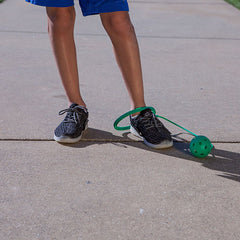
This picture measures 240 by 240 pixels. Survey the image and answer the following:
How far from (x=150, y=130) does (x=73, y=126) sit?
47 cm

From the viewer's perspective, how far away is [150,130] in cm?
295

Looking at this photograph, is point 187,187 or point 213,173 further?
point 213,173

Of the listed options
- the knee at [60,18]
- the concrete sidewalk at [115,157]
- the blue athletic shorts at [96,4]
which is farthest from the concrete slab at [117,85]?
the blue athletic shorts at [96,4]

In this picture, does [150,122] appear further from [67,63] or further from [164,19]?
[164,19]

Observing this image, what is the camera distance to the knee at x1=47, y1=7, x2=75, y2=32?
9.75 ft

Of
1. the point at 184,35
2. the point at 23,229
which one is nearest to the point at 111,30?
the point at 23,229

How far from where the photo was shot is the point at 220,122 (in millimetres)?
3357

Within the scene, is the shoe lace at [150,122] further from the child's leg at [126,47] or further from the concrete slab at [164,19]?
the concrete slab at [164,19]

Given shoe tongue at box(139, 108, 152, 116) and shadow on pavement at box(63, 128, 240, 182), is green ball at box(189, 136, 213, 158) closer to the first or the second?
shadow on pavement at box(63, 128, 240, 182)

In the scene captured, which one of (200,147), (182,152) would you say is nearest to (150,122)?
(182,152)

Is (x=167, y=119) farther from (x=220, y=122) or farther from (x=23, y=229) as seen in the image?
(x=23, y=229)

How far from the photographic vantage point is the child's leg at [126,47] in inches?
113

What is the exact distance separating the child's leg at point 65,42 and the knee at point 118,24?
9.6 inches

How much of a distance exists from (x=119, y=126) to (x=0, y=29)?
12.2 ft
